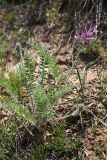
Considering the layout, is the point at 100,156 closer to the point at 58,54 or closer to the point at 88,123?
the point at 88,123

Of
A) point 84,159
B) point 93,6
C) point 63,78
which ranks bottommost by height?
point 84,159

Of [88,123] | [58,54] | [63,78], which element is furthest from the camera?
[58,54]

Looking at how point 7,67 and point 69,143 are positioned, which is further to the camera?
point 7,67

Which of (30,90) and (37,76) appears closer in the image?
(30,90)

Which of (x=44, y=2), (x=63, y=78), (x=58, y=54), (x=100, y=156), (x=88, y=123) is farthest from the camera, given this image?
(x=44, y=2)

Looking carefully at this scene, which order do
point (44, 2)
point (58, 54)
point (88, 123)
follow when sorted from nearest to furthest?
point (88, 123)
point (58, 54)
point (44, 2)

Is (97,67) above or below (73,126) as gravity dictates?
above

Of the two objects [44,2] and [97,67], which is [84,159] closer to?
[97,67]

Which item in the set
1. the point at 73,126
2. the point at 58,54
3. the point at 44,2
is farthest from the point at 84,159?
the point at 44,2


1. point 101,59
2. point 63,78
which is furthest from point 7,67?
point 101,59
